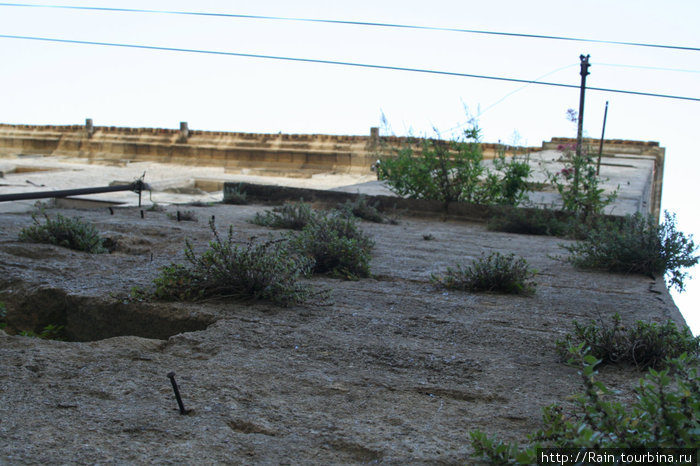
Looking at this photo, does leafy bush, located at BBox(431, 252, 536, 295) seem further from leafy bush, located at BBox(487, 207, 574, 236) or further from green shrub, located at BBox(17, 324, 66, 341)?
leafy bush, located at BBox(487, 207, 574, 236)

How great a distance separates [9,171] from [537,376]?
65.8ft

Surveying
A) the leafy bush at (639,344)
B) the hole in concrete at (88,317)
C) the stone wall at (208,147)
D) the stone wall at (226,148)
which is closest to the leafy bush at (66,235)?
the hole in concrete at (88,317)

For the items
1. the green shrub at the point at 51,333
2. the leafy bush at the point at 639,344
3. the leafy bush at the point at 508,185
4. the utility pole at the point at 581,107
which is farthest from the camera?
the leafy bush at the point at 508,185

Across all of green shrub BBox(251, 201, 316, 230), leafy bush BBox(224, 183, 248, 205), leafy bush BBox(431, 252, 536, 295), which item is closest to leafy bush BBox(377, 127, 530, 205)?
leafy bush BBox(224, 183, 248, 205)

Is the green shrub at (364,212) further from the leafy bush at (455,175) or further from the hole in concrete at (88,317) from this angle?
the hole in concrete at (88,317)

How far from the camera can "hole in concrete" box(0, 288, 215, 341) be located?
10.4ft

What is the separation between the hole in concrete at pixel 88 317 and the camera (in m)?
3.16

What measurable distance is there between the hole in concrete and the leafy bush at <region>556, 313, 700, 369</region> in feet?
5.67

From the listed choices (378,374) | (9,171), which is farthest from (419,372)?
(9,171)

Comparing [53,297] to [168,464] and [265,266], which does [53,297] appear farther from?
[168,464]

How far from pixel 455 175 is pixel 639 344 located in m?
5.98

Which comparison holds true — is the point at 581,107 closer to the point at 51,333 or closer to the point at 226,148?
the point at 51,333

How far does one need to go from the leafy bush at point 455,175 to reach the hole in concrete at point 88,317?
551cm

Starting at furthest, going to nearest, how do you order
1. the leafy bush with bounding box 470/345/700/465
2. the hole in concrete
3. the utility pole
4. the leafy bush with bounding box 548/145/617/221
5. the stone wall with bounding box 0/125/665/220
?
the stone wall with bounding box 0/125/665/220 < the utility pole < the leafy bush with bounding box 548/145/617/221 < the hole in concrete < the leafy bush with bounding box 470/345/700/465
